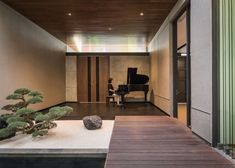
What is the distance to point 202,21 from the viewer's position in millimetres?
3793

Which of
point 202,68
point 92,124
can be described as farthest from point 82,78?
point 202,68

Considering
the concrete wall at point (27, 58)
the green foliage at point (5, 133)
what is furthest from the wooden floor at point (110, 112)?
the green foliage at point (5, 133)

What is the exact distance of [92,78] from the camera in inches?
527

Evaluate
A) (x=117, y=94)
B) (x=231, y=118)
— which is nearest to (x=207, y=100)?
(x=231, y=118)

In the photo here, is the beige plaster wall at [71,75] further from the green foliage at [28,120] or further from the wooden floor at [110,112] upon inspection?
the green foliage at [28,120]

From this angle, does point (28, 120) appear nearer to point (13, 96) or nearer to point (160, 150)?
point (13, 96)

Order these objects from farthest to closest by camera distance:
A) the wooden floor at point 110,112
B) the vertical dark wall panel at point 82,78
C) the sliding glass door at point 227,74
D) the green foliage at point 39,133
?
the vertical dark wall panel at point 82,78 → the wooden floor at point 110,112 → the green foliage at point 39,133 → the sliding glass door at point 227,74

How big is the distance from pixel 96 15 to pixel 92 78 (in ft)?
21.2

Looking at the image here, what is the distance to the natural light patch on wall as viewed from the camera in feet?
35.6

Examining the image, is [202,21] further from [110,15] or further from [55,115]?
[110,15]

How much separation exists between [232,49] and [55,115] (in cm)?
293

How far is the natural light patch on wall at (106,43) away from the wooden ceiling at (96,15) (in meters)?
1.09

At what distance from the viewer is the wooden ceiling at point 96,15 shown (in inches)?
240

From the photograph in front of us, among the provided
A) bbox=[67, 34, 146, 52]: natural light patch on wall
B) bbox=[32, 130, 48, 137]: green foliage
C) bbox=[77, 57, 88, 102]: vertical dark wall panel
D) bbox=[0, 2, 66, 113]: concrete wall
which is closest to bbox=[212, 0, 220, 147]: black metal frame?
bbox=[32, 130, 48, 137]: green foliage
